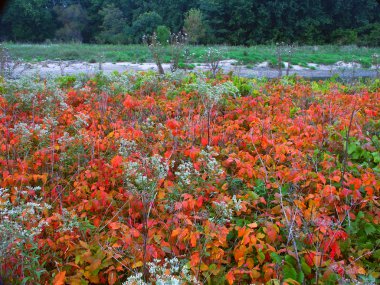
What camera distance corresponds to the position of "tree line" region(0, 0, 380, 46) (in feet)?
140

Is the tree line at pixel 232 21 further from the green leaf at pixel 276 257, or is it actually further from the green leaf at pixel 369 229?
the green leaf at pixel 276 257

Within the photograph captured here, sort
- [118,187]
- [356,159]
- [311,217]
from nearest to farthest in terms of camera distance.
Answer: [311,217] < [118,187] < [356,159]

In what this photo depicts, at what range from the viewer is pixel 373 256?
273 centimetres

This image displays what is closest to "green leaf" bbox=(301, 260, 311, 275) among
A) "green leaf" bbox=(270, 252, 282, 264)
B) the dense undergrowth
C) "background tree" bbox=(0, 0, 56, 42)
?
the dense undergrowth

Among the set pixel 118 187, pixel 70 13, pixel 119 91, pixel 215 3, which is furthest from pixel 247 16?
pixel 118 187

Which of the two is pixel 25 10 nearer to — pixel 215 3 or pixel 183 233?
pixel 215 3

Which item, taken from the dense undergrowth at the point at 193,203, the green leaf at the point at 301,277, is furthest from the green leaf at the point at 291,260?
the green leaf at the point at 301,277

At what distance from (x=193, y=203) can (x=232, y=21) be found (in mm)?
42179

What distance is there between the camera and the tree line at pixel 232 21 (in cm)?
4269

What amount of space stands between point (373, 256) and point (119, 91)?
4.57 m

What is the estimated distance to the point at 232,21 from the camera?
4284cm

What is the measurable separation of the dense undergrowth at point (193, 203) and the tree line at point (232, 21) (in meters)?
37.7

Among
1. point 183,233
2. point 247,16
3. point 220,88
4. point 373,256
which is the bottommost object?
point 373,256

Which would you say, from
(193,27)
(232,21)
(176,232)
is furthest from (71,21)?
(176,232)
